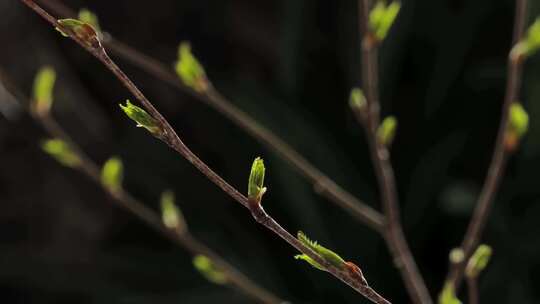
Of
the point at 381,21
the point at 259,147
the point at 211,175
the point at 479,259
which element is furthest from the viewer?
the point at 259,147

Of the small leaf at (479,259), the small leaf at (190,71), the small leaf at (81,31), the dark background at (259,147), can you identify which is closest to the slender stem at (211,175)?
the small leaf at (81,31)

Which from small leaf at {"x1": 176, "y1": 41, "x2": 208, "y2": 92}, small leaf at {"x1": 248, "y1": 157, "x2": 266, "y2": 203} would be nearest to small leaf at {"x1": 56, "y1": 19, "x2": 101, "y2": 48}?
small leaf at {"x1": 248, "y1": 157, "x2": 266, "y2": 203}

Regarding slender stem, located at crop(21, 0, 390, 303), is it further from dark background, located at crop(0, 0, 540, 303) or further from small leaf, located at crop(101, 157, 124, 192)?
dark background, located at crop(0, 0, 540, 303)

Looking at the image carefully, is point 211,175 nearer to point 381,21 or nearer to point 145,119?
point 145,119

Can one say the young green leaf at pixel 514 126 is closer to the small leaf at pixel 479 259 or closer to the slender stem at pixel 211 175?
the small leaf at pixel 479 259

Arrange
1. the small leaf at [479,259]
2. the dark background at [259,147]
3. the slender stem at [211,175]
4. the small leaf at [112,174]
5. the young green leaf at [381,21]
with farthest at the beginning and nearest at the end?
the dark background at [259,147] → the small leaf at [112,174] → the young green leaf at [381,21] → the small leaf at [479,259] → the slender stem at [211,175]

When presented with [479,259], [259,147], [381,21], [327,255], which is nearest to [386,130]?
[381,21]

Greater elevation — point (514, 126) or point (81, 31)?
point (514, 126)

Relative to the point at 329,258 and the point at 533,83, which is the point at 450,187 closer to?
the point at 533,83
